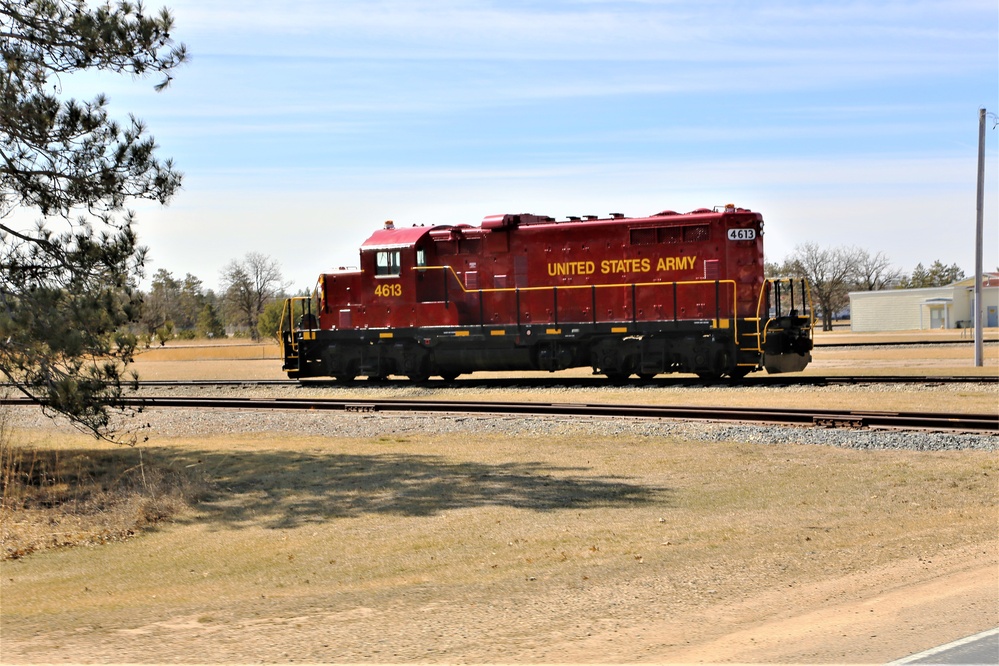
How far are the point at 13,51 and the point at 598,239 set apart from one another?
14.7 m

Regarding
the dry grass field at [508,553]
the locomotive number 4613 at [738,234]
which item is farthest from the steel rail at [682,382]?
the dry grass field at [508,553]

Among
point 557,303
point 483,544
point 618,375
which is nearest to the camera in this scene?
point 483,544

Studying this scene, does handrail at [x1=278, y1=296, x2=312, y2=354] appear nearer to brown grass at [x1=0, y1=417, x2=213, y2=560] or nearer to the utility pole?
brown grass at [x1=0, y1=417, x2=213, y2=560]

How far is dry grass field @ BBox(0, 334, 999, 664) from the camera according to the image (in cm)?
639

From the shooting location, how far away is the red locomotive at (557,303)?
23.2 m

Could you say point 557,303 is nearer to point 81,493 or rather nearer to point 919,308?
point 81,493

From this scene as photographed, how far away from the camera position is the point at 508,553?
28.8 ft

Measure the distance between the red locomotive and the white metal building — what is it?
61851mm

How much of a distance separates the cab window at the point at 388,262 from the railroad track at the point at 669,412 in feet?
14.9

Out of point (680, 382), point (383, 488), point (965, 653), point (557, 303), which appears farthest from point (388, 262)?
point (965, 653)

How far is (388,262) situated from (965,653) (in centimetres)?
2146

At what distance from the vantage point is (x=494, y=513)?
10.5 metres

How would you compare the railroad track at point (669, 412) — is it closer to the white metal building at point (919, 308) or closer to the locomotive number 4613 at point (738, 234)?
the locomotive number 4613 at point (738, 234)

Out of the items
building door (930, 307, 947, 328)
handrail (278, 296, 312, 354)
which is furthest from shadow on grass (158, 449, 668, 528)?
building door (930, 307, 947, 328)
